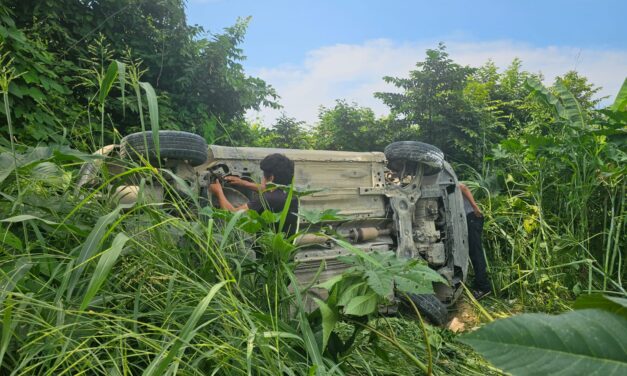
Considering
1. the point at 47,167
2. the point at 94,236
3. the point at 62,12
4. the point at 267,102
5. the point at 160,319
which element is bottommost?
the point at 160,319

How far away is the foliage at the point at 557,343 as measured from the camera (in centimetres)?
43

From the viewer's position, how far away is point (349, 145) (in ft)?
43.4

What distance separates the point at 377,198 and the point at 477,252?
1701 mm

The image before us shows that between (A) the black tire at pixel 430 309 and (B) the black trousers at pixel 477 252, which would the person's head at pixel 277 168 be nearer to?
(A) the black tire at pixel 430 309

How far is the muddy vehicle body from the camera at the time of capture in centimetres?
401

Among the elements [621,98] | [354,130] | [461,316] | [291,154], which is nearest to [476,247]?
[461,316]

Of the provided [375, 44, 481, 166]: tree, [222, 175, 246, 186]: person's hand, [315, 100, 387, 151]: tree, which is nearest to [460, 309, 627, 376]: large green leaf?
[222, 175, 246, 186]: person's hand

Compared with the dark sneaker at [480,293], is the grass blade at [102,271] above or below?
above

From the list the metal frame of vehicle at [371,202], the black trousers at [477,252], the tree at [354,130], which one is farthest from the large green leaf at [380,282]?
the tree at [354,130]

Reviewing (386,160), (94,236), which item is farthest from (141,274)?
(386,160)

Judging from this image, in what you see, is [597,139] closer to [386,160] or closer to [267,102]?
[386,160]

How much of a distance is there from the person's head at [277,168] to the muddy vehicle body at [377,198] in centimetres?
23

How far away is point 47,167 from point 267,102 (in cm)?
821

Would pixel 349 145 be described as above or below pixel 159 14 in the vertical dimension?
below
